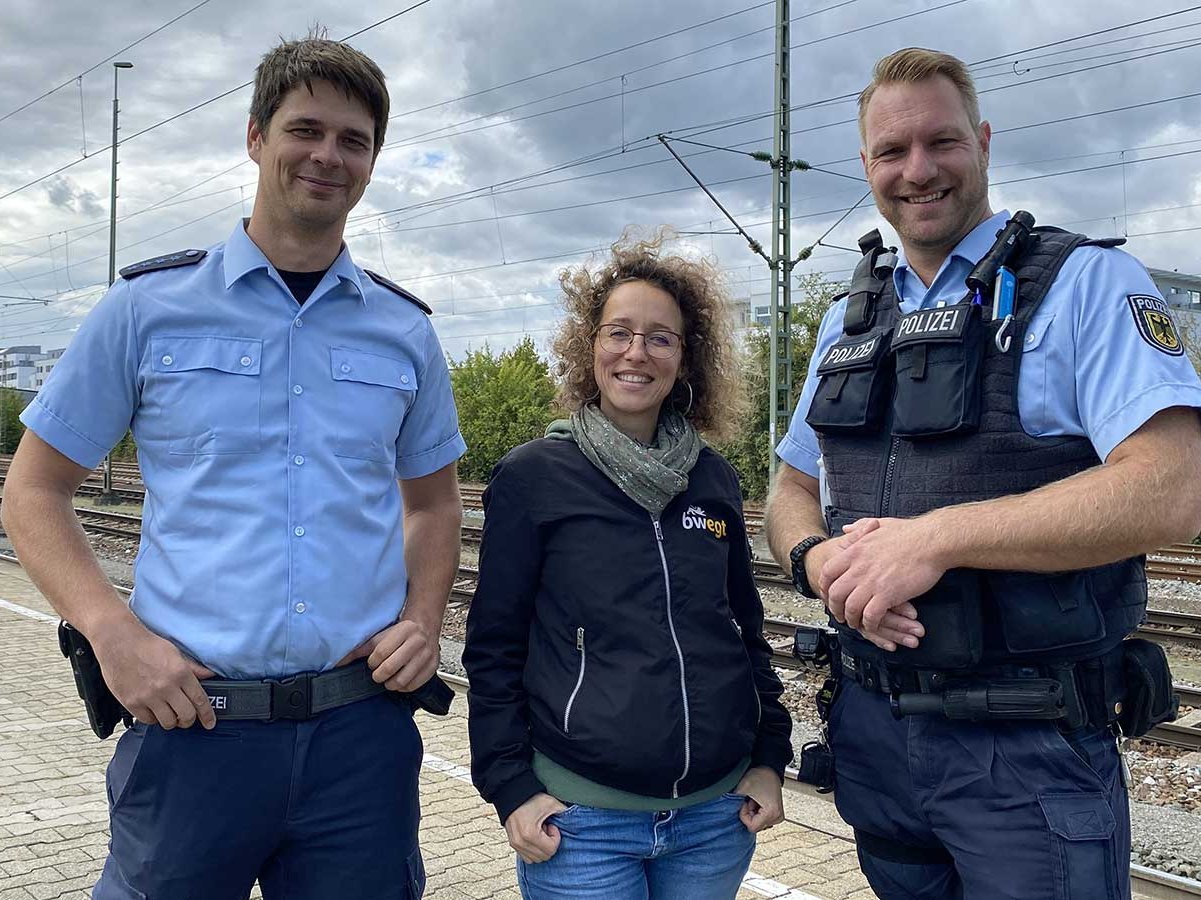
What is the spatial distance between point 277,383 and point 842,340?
1378 millimetres

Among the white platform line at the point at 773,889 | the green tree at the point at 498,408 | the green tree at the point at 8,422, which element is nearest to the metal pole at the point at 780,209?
the white platform line at the point at 773,889

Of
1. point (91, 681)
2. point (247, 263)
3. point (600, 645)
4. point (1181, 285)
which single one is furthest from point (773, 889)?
point (1181, 285)

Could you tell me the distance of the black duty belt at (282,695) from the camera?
2291 millimetres

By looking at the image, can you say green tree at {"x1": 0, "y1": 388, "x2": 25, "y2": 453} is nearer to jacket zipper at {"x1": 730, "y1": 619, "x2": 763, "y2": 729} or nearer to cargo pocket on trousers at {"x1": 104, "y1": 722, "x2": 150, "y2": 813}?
cargo pocket on trousers at {"x1": 104, "y1": 722, "x2": 150, "y2": 813}

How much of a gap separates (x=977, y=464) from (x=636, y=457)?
0.76 metres

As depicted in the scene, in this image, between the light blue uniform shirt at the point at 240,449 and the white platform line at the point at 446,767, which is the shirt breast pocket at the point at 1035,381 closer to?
the light blue uniform shirt at the point at 240,449

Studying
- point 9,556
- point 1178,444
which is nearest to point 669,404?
point 1178,444

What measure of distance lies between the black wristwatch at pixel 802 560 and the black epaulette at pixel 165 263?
1.56 meters

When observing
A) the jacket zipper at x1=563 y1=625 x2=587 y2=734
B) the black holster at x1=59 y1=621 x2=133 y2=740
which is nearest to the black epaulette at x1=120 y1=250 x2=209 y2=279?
the black holster at x1=59 y1=621 x2=133 y2=740

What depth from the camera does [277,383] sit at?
7.94 ft

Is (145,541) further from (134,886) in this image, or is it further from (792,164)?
(792,164)

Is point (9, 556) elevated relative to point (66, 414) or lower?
lower

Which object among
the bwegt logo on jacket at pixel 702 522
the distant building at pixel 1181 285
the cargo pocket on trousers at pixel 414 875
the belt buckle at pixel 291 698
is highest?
the distant building at pixel 1181 285

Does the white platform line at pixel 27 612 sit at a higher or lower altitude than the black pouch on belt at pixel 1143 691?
lower
